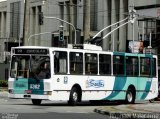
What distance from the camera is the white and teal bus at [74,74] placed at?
2561 cm

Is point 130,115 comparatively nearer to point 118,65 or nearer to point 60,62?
point 60,62

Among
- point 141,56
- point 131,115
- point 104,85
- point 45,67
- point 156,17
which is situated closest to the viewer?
point 131,115

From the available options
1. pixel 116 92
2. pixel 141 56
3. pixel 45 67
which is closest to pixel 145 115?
pixel 45 67

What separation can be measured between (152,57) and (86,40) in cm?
1191

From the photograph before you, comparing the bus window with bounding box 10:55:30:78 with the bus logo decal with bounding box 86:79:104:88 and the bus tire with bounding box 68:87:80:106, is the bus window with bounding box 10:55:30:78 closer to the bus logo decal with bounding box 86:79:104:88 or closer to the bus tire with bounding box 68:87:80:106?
the bus tire with bounding box 68:87:80:106

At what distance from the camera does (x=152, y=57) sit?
1271 inches

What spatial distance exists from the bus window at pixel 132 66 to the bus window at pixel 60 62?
527 cm

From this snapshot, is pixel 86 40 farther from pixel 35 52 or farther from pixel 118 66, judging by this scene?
pixel 35 52

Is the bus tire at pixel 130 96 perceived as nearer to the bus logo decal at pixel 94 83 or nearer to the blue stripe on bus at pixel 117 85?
the blue stripe on bus at pixel 117 85

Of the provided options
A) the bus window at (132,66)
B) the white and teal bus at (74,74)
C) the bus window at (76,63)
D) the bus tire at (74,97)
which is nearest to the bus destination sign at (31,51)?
the white and teal bus at (74,74)

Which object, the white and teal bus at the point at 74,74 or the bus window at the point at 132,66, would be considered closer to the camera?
the white and teal bus at the point at 74,74

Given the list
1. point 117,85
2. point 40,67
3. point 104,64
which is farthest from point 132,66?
point 40,67

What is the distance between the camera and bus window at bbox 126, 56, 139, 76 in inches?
1182

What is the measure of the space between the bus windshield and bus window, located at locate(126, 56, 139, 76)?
6312 mm
